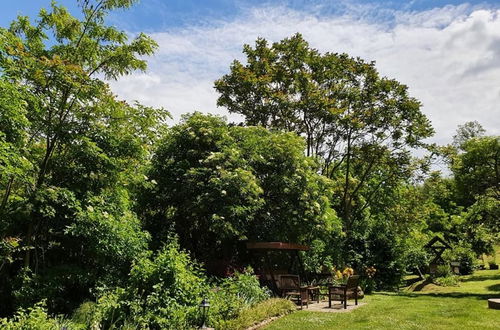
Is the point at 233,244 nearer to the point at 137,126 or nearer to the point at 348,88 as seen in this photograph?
the point at 137,126

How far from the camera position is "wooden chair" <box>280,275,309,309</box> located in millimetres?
11140

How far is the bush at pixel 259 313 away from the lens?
299 inches

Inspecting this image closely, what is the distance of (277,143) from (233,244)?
3.49 m

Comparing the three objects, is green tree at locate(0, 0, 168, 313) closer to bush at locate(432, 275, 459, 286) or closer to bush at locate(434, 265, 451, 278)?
bush at locate(432, 275, 459, 286)

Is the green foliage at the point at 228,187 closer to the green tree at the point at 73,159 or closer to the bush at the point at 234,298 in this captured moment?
the bush at the point at 234,298

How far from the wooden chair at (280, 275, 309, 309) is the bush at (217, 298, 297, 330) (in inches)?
25.9

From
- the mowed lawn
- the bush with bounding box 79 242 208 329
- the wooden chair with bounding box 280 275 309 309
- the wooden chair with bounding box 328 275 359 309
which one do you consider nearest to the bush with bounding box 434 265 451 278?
the mowed lawn

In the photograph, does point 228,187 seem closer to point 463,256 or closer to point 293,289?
point 293,289

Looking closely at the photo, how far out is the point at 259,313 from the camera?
337 inches

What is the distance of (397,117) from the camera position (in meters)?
19.7

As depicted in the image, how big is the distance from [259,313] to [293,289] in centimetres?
306

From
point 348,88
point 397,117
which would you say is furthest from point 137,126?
point 397,117

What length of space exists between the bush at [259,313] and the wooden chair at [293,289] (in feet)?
2.15

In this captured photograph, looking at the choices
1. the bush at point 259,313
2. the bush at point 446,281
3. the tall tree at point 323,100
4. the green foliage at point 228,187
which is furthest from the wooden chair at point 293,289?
the bush at point 446,281
